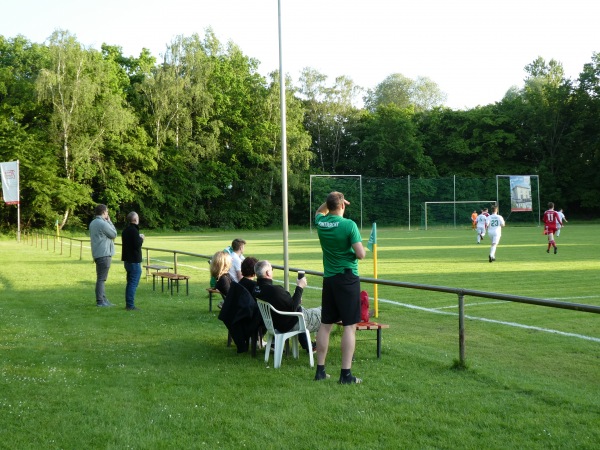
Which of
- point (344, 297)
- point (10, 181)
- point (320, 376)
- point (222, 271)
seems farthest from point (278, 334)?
point (10, 181)

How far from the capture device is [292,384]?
6410mm

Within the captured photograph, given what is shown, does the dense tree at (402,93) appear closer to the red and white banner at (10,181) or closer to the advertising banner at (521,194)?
the advertising banner at (521,194)

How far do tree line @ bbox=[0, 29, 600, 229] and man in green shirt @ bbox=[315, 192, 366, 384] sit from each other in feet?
151

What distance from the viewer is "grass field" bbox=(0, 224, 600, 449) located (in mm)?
4895

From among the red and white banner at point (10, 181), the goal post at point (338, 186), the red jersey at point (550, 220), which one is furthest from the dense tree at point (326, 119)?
the red jersey at point (550, 220)

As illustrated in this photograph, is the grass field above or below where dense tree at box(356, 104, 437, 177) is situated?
below

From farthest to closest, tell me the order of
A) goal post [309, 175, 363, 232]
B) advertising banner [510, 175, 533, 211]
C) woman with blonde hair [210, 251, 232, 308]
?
goal post [309, 175, 363, 232] < advertising banner [510, 175, 533, 211] < woman with blonde hair [210, 251, 232, 308]

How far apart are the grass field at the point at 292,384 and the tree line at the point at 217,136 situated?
4259 centimetres

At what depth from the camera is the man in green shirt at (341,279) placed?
6.45 meters

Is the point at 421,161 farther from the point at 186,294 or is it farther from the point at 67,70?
the point at 186,294

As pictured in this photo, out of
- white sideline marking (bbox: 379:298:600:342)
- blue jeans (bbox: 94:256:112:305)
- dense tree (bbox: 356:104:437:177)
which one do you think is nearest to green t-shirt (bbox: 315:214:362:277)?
white sideline marking (bbox: 379:298:600:342)

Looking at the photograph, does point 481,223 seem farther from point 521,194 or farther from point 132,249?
point 521,194

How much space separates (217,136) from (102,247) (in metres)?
50.8

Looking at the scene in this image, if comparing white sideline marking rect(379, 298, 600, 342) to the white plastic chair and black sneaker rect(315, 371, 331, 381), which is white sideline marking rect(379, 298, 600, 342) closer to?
the white plastic chair
